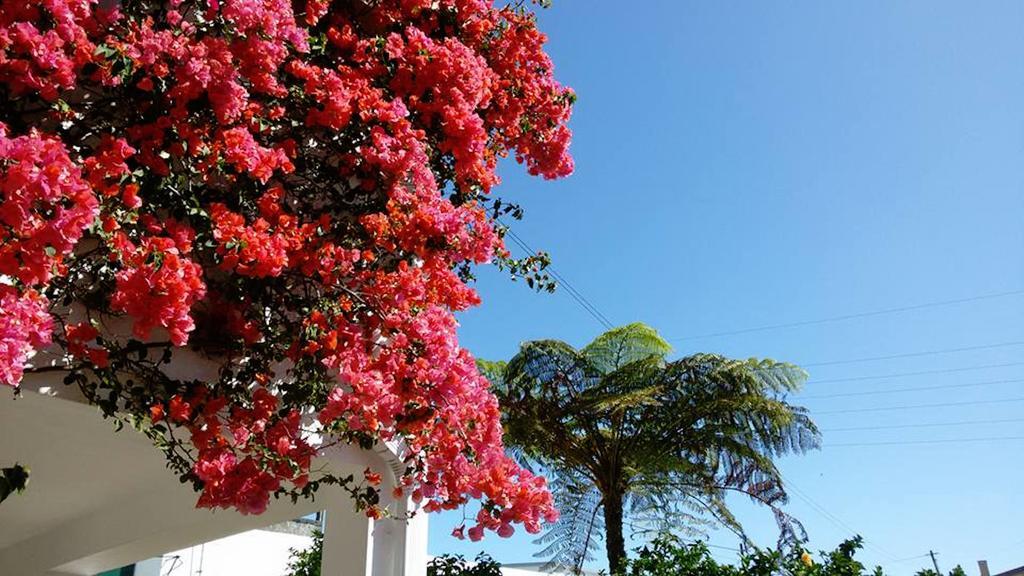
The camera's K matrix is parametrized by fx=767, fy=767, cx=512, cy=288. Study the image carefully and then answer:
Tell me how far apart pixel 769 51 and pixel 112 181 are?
29.4 feet

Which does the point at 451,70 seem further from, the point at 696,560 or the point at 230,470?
the point at 696,560

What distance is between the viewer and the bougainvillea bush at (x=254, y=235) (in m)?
2.43

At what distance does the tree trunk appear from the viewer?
394 inches

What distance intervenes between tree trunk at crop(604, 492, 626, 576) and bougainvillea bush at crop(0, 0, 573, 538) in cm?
699

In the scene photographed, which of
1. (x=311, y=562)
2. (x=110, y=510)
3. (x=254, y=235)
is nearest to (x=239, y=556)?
(x=311, y=562)

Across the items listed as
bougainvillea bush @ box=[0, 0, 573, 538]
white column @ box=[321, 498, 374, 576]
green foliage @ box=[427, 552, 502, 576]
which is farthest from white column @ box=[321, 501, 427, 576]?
green foliage @ box=[427, 552, 502, 576]

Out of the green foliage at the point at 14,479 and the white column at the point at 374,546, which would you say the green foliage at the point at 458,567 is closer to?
the white column at the point at 374,546

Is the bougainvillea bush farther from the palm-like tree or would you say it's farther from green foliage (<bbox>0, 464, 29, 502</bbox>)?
the palm-like tree

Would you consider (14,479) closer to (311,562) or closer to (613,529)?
(311,562)

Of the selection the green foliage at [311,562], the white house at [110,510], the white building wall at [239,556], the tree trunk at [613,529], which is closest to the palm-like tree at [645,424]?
the tree trunk at [613,529]

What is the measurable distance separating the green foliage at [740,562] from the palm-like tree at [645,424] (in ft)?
18.3

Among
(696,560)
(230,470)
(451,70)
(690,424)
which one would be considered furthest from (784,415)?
(230,470)

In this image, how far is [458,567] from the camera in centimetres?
552

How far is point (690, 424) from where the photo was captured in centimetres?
1129
